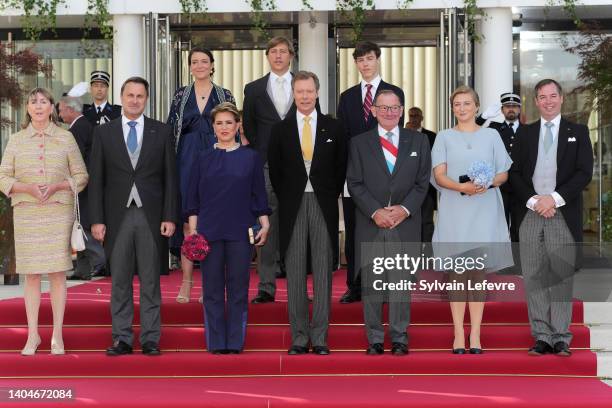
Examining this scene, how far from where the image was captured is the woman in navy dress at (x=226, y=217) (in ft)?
22.1

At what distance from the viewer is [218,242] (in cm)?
676

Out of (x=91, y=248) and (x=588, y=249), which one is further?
(x=588, y=249)

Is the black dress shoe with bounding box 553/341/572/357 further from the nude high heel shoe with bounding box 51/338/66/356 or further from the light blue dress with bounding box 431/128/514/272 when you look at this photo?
the nude high heel shoe with bounding box 51/338/66/356

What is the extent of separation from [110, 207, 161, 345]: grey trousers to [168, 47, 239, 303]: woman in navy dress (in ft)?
2.08

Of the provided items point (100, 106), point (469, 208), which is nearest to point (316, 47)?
point (100, 106)

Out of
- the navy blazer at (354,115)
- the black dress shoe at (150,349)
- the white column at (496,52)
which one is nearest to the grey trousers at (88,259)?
the black dress shoe at (150,349)

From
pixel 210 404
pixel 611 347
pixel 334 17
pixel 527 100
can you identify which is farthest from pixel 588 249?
pixel 210 404

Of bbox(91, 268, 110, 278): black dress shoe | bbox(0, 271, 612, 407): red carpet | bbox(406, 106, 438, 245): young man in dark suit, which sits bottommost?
bbox(0, 271, 612, 407): red carpet

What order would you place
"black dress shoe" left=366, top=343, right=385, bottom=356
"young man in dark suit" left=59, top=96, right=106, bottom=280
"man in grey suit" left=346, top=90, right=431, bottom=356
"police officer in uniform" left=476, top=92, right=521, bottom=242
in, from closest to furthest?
"man in grey suit" left=346, top=90, right=431, bottom=356
"black dress shoe" left=366, top=343, right=385, bottom=356
"young man in dark suit" left=59, top=96, right=106, bottom=280
"police officer in uniform" left=476, top=92, right=521, bottom=242

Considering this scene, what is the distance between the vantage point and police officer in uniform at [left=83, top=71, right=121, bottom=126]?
9164mm

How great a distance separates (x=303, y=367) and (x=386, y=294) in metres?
0.67

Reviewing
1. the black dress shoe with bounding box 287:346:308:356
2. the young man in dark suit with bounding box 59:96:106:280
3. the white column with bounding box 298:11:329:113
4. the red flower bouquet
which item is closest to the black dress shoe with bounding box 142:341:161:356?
the red flower bouquet

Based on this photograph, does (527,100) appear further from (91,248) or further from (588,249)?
(91,248)

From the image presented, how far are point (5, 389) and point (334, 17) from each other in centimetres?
592
